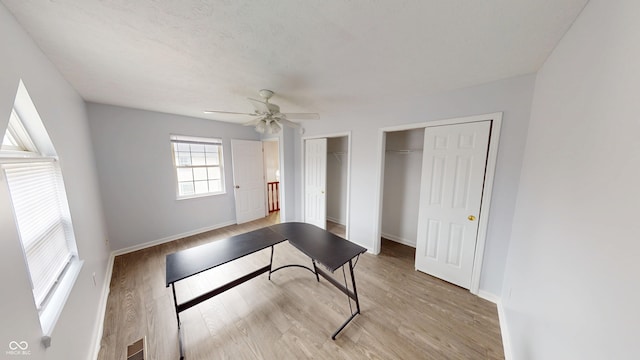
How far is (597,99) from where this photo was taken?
81 centimetres

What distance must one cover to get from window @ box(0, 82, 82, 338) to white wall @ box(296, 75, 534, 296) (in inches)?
109

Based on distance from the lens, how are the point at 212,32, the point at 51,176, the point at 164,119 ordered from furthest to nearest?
the point at 164,119 → the point at 51,176 → the point at 212,32

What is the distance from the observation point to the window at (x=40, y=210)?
1.03m

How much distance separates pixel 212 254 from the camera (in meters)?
1.78

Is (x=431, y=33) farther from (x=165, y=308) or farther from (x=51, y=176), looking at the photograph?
(x=165, y=308)

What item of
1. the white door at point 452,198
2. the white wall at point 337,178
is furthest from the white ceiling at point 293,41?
the white wall at point 337,178

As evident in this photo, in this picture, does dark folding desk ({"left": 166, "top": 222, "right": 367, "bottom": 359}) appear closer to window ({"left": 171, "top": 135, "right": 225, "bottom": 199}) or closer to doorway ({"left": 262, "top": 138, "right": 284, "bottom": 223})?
doorway ({"left": 262, "top": 138, "right": 284, "bottom": 223})

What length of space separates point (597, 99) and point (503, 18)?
2.06ft

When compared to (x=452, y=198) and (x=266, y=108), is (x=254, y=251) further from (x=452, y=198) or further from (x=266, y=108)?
(x=452, y=198)

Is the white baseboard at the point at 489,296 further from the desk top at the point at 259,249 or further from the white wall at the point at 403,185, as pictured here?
the desk top at the point at 259,249

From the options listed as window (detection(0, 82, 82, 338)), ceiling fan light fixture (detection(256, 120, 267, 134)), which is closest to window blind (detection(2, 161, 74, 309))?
window (detection(0, 82, 82, 338))

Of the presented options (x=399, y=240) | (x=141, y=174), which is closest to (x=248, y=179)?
(x=141, y=174)

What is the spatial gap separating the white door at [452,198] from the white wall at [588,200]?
629 millimetres

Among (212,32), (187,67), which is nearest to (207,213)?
(187,67)
